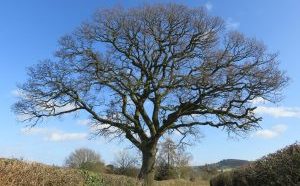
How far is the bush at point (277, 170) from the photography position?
1197cm

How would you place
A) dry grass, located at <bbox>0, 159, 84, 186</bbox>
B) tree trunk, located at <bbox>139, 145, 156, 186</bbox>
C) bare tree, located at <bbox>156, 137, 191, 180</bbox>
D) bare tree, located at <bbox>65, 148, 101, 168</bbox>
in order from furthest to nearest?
bare tree, located at <bbox>65, 148, 101, 168</bbox>
bare tree, located at <bbox>156, 137, 191, 180</bbox>
tree trunk, located at <bbox>139, 145, 156, 186</bbox>
dry grass, located at <bbox>0, 159, 84, 186</bbox>

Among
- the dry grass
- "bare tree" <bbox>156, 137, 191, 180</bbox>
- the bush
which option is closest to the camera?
the dry grass

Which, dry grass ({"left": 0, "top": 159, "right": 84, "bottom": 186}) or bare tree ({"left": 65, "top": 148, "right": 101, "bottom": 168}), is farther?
bare tree ({"left": 65, "top": 148, "right": 101, "bottom": 168})

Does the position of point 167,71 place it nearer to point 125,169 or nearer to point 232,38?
point 232,38

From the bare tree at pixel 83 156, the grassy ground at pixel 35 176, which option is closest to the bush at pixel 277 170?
the grassy ground at pixel 35 176

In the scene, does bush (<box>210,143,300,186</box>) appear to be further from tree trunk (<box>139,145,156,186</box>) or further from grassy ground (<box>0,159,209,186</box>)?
tree trunk (<box>139,145,156,186</box>)

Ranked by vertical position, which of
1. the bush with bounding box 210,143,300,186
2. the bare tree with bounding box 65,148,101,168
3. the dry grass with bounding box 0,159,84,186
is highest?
the bare tree with bounding box 65,148,101,168

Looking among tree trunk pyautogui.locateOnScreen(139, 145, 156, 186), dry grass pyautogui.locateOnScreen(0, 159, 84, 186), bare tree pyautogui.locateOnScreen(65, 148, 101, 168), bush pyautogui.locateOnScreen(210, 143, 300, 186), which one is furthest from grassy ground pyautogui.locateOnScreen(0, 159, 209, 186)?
bare tree pyautogui.locateOnScreen(65, 148, 101, 168)

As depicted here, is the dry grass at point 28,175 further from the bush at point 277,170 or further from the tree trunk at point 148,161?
the tree trunk at point 148,161

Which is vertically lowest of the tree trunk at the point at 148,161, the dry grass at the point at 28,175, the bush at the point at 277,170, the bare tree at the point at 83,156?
the dry grass at the point at 28,175

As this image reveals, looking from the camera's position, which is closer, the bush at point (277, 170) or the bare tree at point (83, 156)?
the bush at point (277, 170)

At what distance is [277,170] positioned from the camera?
12.7 m

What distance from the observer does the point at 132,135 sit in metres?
30.8

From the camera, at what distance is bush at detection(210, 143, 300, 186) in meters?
12.0
